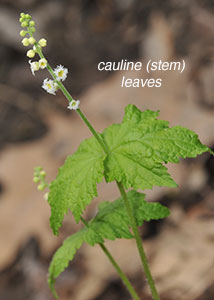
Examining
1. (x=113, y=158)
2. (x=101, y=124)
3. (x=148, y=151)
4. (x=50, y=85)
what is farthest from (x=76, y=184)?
(x=101, y=124)

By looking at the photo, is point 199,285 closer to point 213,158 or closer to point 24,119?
point 213,158

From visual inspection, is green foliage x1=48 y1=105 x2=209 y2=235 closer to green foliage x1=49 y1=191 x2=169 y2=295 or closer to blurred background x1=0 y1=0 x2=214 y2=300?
green foliage x1=49 y1=191 x2=169 y2=295

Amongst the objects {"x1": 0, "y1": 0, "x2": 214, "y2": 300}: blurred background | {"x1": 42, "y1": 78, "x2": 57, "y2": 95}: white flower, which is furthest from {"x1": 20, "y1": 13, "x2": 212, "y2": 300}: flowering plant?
{"x1": 0, "y1": 0, "x2": 214, "y2": 300}: blurred background

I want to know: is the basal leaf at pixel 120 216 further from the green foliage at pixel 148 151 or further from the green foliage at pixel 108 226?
the green foliage at pixel 148 151

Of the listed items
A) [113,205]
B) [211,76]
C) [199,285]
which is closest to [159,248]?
[199,285]

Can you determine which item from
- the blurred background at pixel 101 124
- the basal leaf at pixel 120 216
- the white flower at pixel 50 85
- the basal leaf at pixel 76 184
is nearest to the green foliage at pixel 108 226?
the basal leaf at pixel 120 216
